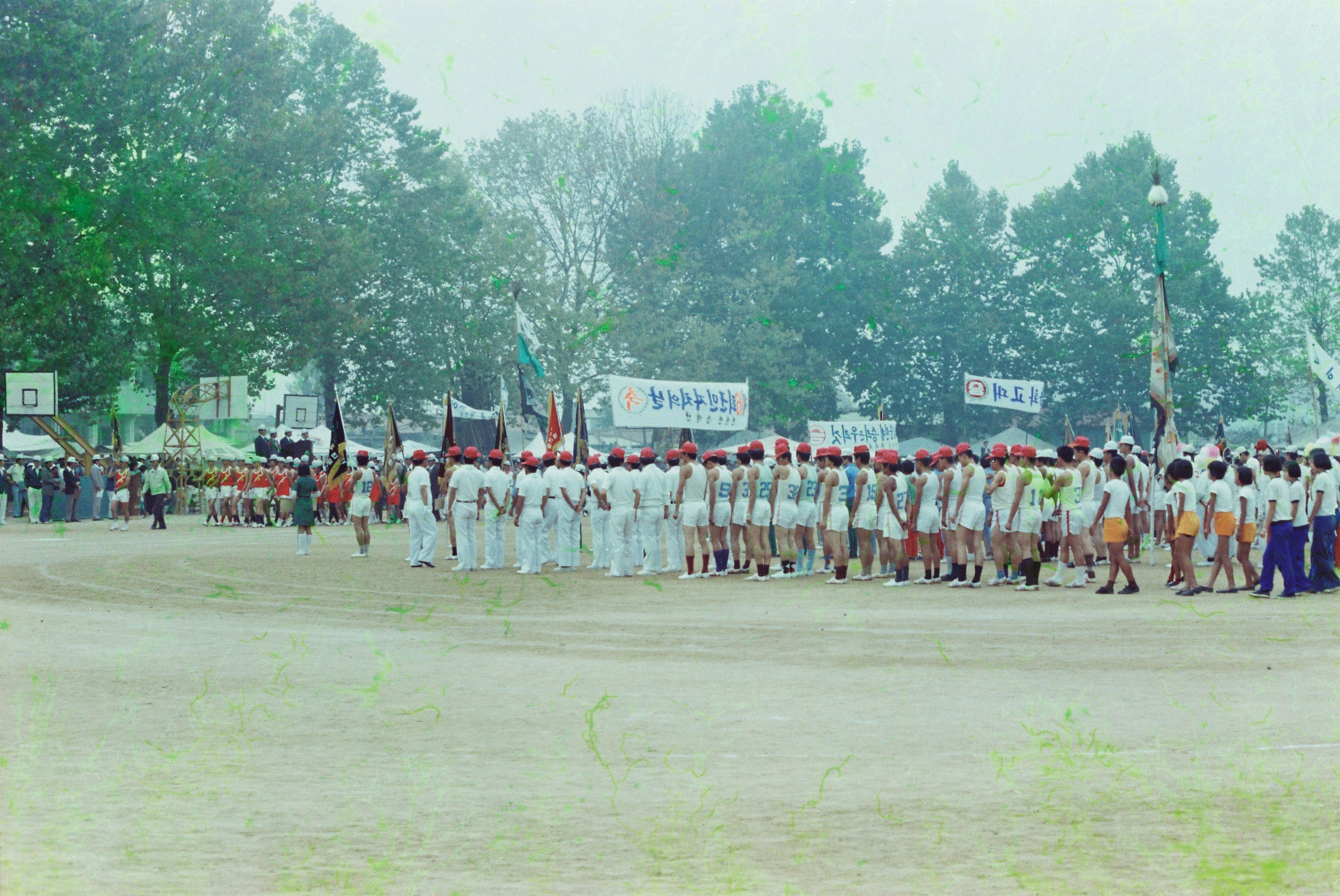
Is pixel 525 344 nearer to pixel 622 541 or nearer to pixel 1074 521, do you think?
pixel 622 541

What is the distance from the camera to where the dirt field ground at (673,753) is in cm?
632

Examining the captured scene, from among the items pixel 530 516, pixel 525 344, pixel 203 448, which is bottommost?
pixel 530 516

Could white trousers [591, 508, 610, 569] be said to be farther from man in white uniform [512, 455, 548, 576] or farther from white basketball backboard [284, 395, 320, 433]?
white basketball backboard [284, 395, 320, 433]

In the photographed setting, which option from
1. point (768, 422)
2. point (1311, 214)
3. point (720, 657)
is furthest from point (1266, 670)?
point (1311, 214)

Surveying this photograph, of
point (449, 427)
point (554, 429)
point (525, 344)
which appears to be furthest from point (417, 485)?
point (525, 344)

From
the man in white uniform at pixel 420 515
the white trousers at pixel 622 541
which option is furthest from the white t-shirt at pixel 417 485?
the white trousers at pixel 622 541

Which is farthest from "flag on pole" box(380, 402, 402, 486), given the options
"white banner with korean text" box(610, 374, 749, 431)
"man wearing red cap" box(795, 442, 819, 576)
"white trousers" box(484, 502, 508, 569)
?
"man wearing red cap" box(795, 442, 819, 576)

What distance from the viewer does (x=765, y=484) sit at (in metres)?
22.7

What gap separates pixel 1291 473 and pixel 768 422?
5485 centimetres

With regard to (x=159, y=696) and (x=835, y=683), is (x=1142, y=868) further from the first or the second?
(x=159, y=696)

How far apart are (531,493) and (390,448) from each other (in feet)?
69.8

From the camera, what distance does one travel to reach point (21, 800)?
24.5ft

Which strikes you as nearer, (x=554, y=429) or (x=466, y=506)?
(x=466, y=506)

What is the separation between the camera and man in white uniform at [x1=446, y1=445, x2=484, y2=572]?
939 inches
